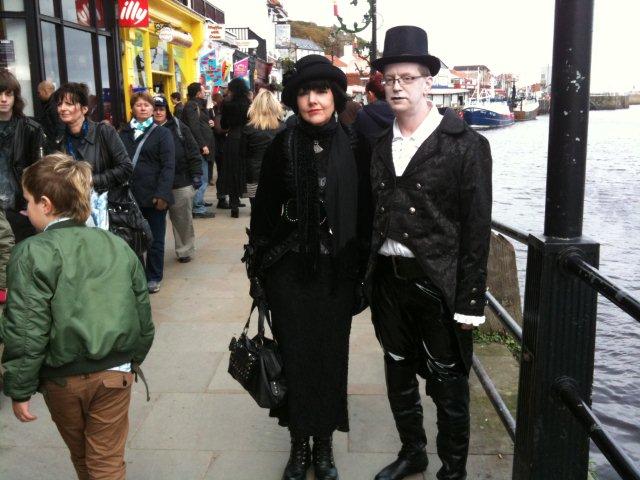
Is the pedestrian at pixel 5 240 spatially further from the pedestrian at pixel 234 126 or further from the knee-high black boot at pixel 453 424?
the pedestrian at pixel 234 126

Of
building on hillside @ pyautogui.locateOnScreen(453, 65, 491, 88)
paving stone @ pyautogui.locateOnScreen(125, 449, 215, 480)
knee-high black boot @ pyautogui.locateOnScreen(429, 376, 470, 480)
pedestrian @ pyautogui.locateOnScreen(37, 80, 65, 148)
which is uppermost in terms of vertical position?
building on hillside @ pyautogui.locateOnScreen(453, 65, 491, 88)

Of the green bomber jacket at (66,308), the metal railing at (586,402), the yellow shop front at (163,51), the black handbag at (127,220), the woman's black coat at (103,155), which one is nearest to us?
the metal railing at (586,402)

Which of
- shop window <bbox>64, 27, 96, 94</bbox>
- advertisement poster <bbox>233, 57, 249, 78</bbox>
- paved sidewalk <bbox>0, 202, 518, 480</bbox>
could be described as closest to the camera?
paved sidewalk <bbox>0, 202, 518, 480</bbox>

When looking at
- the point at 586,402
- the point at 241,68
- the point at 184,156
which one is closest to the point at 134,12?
the point at 184,156

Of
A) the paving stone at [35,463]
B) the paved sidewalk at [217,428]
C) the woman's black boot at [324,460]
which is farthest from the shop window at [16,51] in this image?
the woman's black boot at [324,460]

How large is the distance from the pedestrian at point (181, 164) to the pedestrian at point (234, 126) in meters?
2.31

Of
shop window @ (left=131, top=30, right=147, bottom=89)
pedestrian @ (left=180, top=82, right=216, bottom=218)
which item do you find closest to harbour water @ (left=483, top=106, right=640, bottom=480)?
pedestrian @ (left=180, top=82, right=216, bottom=218)

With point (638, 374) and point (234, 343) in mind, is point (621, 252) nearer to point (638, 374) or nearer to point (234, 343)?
point (638, 374)

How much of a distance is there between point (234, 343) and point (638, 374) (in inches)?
201

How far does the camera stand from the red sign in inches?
457

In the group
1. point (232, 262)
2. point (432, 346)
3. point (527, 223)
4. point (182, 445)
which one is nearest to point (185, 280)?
point (232, 262)

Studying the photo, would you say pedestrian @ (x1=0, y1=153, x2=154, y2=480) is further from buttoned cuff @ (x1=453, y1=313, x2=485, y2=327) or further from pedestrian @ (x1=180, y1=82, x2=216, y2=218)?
pedestrian @ (x1=180, y1=82, x2=216, y2=218)

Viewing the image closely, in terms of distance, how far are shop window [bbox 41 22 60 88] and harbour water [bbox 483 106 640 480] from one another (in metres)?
6.28

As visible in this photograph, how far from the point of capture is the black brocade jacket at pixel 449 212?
256cm
